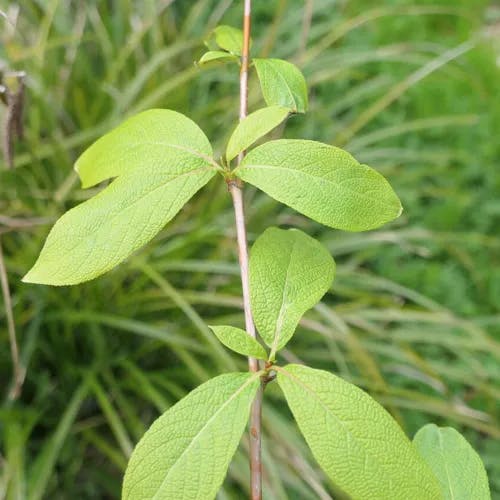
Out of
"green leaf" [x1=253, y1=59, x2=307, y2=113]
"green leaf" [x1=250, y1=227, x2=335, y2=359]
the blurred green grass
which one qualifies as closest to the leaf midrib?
"green leaf" [x1=250, y1=227, x2=335, y2=359]

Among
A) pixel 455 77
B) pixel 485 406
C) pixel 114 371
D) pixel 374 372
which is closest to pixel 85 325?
pixel 114 371

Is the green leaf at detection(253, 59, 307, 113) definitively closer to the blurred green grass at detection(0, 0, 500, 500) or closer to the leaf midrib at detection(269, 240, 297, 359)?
the leaf midrib at detection(269, 240, 297, 359)

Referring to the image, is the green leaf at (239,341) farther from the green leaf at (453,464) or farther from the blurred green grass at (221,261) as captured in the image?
the blurred green grass at (221,261)

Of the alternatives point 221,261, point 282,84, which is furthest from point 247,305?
point 221,261

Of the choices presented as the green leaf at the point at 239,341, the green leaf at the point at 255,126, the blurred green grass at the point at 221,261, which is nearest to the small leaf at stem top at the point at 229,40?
the green leaf at the point at 255,126

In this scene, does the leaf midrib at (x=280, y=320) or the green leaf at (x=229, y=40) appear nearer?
the leaf midrib at (x=280, y=320)

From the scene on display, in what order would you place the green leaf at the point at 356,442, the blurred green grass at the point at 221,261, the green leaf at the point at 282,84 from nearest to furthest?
the green leaf at the point at 356,442
the green leaf at the point at 282,84
the blurred green grass at the point at 221,261
